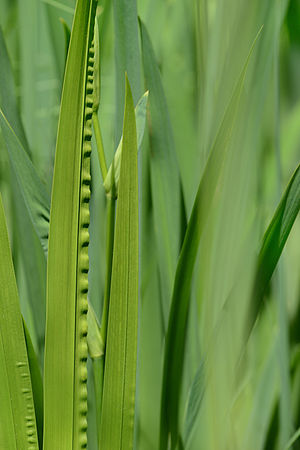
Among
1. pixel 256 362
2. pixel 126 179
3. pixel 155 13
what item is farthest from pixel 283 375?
pixel 155 13

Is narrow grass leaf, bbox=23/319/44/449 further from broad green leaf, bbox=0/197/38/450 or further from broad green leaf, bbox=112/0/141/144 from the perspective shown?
broad green leaf, bbox=112/0/141/144

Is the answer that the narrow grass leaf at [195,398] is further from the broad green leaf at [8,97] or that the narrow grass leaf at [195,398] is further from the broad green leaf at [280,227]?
the broad green leaf at [8,97]

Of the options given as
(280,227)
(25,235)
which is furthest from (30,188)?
(280,227)

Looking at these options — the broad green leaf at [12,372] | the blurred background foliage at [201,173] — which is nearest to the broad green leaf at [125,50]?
the blurred background foliage at [201,173]

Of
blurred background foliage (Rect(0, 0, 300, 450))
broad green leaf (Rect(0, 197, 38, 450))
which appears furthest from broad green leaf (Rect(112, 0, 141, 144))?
broad green leaf (Rect(0, 197, 38, 450))

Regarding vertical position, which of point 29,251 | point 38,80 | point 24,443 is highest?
point 38,80

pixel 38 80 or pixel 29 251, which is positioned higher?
pixel 38 80

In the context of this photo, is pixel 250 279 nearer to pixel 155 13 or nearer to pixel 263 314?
pixel 263 314
